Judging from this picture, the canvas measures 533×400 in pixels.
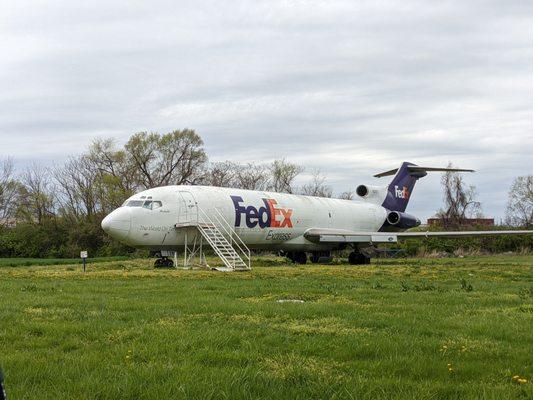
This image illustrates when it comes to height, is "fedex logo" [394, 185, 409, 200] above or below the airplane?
above

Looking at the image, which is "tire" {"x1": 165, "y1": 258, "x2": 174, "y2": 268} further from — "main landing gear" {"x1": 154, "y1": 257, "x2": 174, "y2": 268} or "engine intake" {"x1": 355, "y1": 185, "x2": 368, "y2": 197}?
"engine intake" {"x1": 355, "y1": 185, "x2": 368, "y2": 197}


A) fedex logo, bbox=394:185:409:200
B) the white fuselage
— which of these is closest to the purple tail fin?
fedex logo, bbox=394:185:409:200

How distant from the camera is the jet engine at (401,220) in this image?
39.4 meters

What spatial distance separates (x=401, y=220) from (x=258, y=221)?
1384cm

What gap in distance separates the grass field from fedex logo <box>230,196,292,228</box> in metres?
17.3

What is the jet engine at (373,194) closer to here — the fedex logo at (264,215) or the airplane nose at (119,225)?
the fedex logo at (264,215)

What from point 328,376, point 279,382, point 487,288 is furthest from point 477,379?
point 487,288

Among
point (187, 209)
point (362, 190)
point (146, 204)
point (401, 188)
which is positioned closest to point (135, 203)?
point (146, 204)

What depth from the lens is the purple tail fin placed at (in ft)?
133

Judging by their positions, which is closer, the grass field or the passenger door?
the grass field

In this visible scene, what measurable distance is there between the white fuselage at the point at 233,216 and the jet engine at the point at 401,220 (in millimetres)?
2274

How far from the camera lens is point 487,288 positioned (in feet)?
46.1

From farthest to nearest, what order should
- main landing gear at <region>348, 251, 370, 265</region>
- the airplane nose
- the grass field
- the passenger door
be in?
1. main landing gear at <region>348, 251, 370, 265</region>
2. the passenger door
3. the airplane nose
4. the grass field

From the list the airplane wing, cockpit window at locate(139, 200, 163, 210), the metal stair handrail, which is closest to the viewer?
cockpit window at locate(139, 200, 163, 210)
